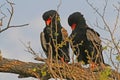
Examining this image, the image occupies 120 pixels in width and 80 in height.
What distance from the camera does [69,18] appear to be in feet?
29.9

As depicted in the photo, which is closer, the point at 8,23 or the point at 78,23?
the point at 8,23

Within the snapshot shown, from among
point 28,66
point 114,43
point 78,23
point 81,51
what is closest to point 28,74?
point 28,66

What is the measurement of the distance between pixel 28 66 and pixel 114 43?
299cm

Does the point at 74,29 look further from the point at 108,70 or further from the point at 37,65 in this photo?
the point at 108,70

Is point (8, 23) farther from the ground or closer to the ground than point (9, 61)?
farther from the ground

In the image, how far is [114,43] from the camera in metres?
4.75

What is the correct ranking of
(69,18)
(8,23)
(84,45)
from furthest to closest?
(69,18), (84,45), (8,23)

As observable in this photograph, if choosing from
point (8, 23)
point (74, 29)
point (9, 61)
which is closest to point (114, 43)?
point (8, 23)

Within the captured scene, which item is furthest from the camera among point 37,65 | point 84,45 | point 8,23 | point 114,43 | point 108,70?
point 84,45

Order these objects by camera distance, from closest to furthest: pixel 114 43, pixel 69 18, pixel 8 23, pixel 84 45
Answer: pixel 114 43
pixel 8 23
pixel 84 45
pixel 69 18

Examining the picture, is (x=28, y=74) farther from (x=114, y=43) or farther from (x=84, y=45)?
(x=114, y=43)

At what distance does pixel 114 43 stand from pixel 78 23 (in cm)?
424

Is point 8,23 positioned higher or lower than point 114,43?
higher

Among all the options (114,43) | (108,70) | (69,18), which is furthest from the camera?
(69,18)
